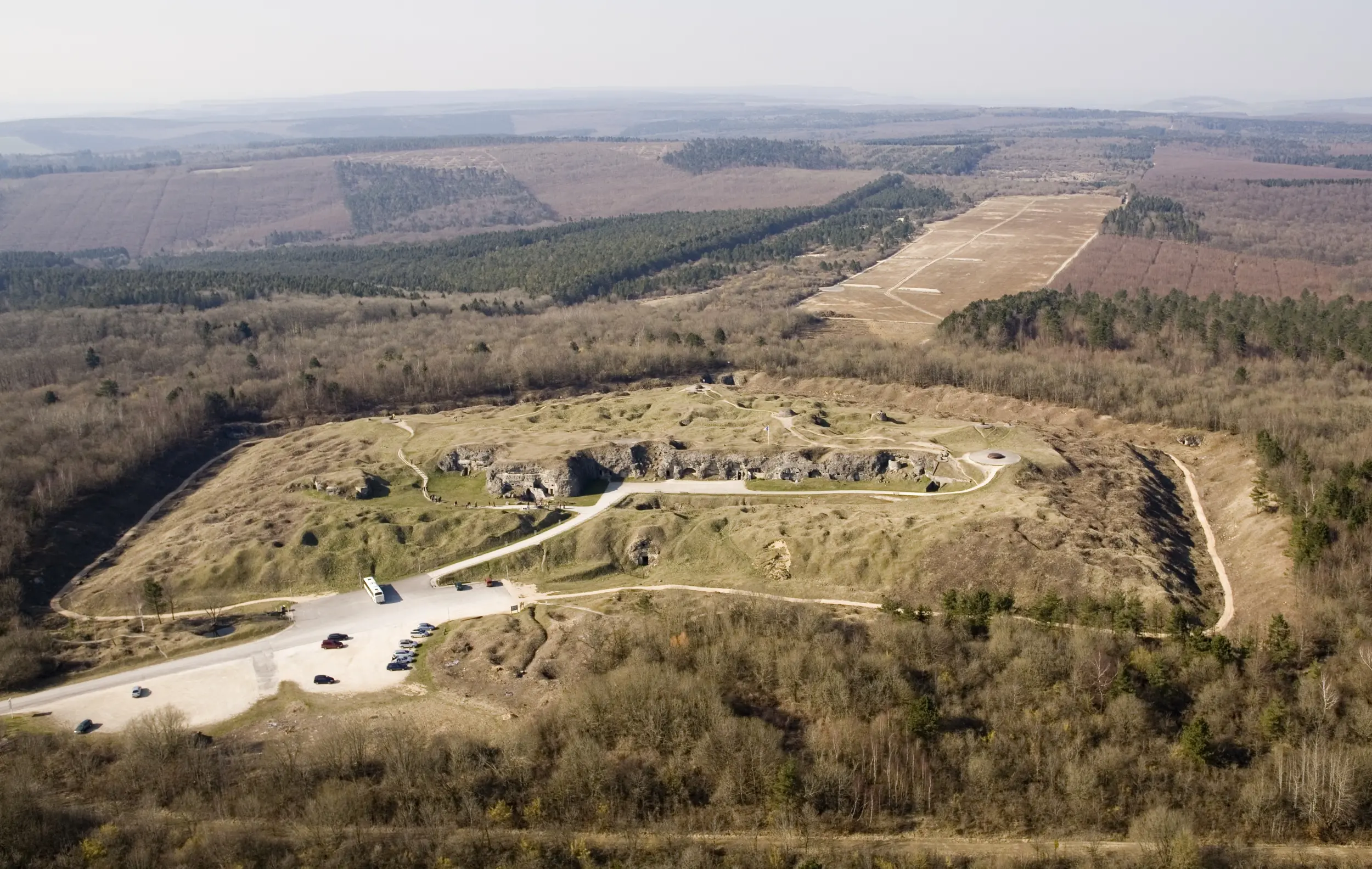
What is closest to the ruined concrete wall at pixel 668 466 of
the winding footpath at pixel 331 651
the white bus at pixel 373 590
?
the winding footpath at pixel 331 651

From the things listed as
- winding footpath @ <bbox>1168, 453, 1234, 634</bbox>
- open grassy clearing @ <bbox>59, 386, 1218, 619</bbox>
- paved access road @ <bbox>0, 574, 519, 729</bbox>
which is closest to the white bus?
paved access road @ <bbox>0, 574, 519, 729</bbox>

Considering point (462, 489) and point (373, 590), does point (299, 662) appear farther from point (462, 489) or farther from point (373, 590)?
point (462, 489)

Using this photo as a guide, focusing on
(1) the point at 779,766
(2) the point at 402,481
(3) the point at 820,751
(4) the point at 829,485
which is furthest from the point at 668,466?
(1) the point at 779,766

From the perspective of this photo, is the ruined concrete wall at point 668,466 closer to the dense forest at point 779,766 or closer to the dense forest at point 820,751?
the dense forest at point 820,751

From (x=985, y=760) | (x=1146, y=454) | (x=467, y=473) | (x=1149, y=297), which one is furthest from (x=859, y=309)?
(x=985, y=760)

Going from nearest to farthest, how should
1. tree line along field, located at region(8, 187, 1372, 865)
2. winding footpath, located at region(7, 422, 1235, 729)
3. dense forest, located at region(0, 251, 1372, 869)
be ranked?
1. dense forest, located at region(0, 251, 1372, 869)
2. tree line along field, located at region(8, 187, 1372, 865)
3. winding footpath, located at region(7, 422, 1235, 729)

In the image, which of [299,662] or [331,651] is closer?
[299,662]

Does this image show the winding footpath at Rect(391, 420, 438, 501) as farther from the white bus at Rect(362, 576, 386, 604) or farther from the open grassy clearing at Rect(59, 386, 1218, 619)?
the white bus at Rect(362, 576, 386, 604)

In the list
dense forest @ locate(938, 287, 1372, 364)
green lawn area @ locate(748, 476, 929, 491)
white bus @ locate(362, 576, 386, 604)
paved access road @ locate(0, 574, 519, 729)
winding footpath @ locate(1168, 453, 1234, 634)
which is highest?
dense forest @ locate(938, 287, 1372, 364)
